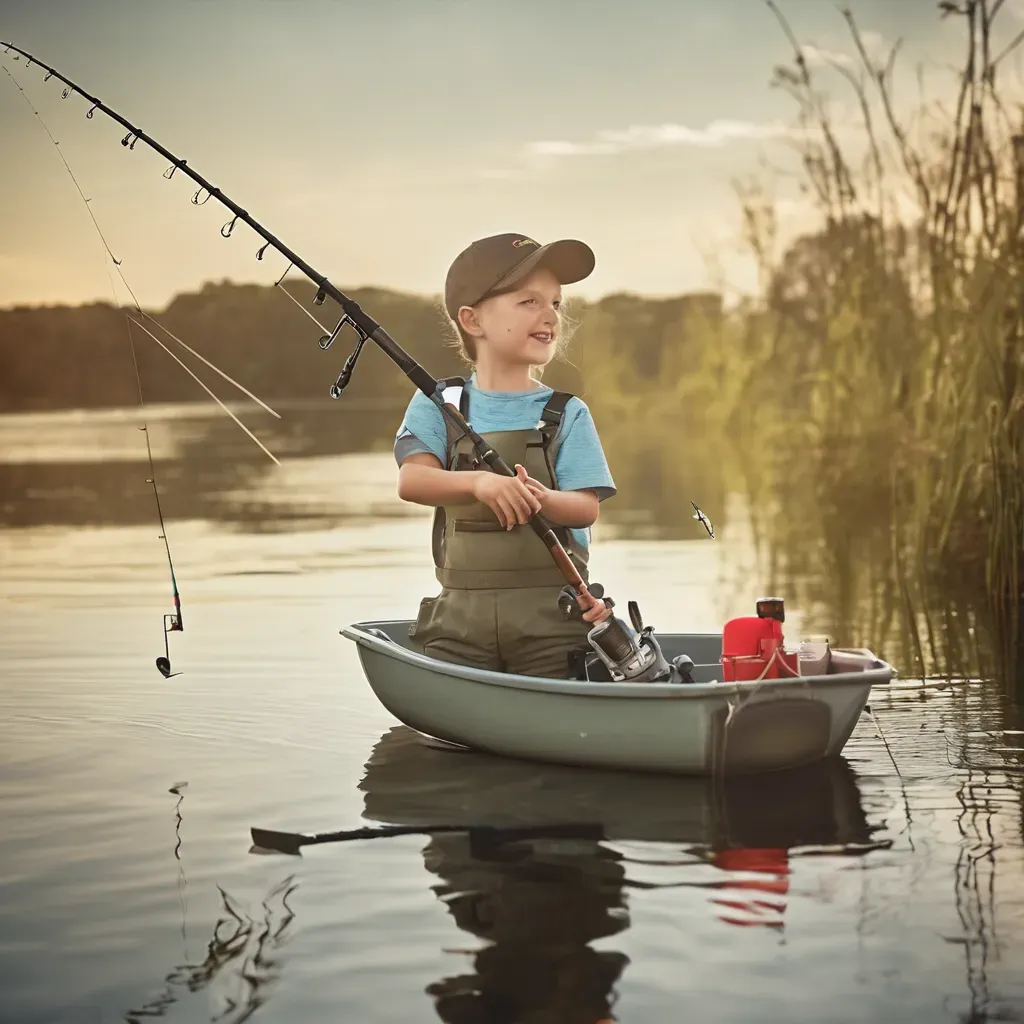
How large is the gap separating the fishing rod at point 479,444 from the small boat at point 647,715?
0.20 meters

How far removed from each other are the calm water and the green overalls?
0.35m

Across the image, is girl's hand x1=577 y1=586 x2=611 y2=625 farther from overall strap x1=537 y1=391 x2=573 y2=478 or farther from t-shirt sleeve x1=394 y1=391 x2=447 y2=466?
t-shirt sleeve x1=394 y1=391 x2=447 y2=466

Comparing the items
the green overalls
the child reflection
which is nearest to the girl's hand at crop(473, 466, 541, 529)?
the green overalls

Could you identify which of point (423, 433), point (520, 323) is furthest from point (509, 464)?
point (520, 323)

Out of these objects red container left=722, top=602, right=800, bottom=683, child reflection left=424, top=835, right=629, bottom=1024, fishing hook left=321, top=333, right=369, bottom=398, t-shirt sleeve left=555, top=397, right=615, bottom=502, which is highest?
fishing hook left=321, top=333, right=369, bottom=398

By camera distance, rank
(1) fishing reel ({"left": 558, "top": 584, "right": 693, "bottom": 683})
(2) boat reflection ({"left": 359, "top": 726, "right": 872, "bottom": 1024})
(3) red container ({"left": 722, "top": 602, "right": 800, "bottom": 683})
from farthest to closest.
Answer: (1) fishing reel ({"left": 558, "top": 584, "right": 693, "bottom": 683}) → (3) red container ({"left": 722, "top": 602, "right": 800, "bottom": 683}) → (2) boat reflection ({"left": 359, "top": 726, "right": 872, "bottom": 1024})

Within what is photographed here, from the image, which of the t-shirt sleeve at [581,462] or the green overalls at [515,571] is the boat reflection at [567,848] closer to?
the green overalls at [515,571]

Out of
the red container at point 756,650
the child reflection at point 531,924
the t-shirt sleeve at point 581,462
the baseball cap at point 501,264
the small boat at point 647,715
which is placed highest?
the baseball cap at point 501,264

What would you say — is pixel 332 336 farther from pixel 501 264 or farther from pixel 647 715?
pixel 647 715

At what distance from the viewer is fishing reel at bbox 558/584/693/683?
4922 millimetres

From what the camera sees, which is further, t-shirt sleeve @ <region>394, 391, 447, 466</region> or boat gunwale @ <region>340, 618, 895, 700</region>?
→ t-shirt sleeve @ <region>394, 391, 447, 466</region>

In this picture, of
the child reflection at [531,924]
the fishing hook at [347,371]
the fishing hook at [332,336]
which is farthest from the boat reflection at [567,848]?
the fishing hook at [332,336]

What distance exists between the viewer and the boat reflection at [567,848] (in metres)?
3.28

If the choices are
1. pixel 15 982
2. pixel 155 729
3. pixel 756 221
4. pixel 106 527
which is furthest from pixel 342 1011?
pixel 756 221
